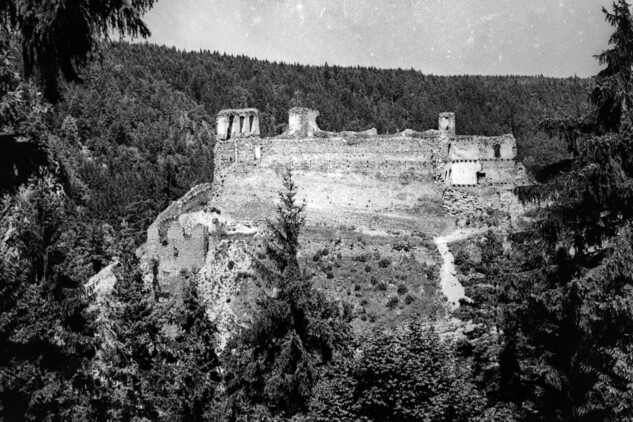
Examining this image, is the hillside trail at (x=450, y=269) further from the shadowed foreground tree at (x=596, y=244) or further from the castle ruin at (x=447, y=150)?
the shadowed foreground tree at (x=596, y=244)

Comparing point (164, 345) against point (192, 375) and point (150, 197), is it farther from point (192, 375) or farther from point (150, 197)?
point (150, 197)

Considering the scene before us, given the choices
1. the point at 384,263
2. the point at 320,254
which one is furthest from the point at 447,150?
the point at 320,254

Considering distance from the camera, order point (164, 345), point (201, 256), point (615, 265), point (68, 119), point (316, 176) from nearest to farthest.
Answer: point (615, 265) → point (164, 345) → point (201, 256) → point (316, 176) → point (68, 119)

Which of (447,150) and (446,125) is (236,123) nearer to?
(446,125)

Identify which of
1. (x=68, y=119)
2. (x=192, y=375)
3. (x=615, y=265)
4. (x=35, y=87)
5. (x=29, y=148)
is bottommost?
(x=192, y=375)

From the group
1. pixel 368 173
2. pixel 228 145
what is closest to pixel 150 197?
pixel 228 145

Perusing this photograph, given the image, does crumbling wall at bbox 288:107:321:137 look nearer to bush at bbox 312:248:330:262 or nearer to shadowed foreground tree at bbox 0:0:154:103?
bush at bbox 312:248:330:262
